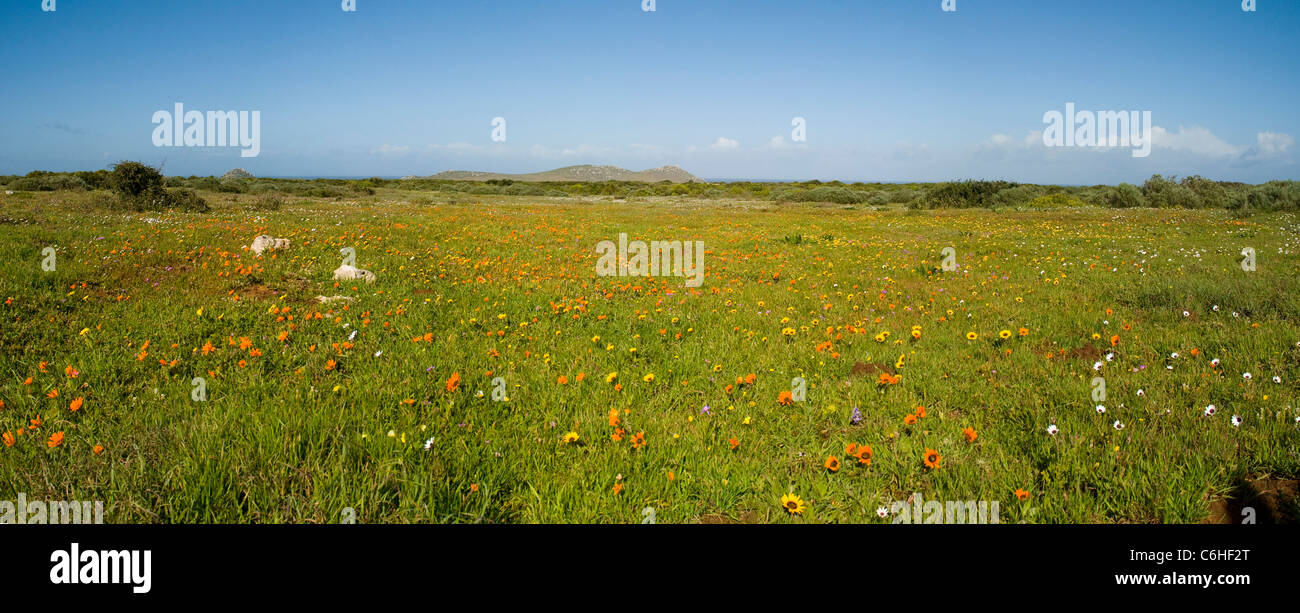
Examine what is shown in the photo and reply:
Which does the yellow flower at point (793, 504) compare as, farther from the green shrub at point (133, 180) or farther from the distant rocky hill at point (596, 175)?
the distant rocky hill at point (596, 175)

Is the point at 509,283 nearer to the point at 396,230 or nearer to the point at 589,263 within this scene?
the point at 589,263

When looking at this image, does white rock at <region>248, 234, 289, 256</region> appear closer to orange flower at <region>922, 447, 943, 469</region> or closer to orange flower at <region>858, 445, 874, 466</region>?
orange flower at <region>858, 445, 874, 466</region>

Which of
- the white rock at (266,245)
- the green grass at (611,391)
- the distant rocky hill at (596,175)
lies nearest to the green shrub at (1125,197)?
the green grass at (611,391)

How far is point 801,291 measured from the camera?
893 cm

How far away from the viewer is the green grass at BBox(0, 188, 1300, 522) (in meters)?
2.92

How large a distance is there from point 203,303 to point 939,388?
837cm

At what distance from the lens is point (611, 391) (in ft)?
14.4

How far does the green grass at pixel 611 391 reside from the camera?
9.58ft

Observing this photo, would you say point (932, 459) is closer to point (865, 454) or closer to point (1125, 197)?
point (865, 454)

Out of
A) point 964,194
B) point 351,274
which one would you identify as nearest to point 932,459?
point 351,274

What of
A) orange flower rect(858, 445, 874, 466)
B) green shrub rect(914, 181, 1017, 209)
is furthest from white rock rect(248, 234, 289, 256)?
green shrub rect(914, 181, 1017, 209)
